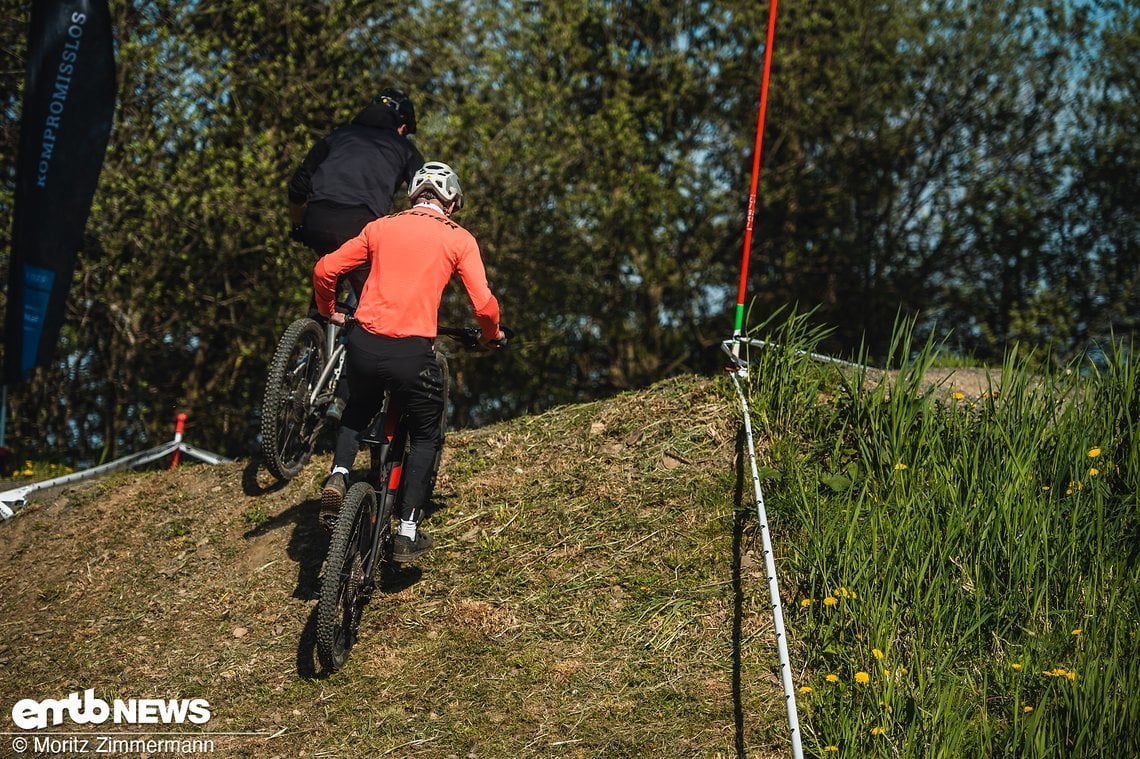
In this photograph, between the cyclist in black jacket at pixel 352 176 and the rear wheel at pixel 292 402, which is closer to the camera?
the rear wheel at pixel 292 402

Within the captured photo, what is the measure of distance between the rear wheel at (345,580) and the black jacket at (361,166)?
2.31 m

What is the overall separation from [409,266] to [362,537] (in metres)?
1.44

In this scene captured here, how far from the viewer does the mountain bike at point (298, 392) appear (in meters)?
7.30

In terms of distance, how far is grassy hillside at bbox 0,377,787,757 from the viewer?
220 inches

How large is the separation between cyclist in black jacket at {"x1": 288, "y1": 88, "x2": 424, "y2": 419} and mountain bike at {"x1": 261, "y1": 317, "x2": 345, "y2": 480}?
0.42 metres

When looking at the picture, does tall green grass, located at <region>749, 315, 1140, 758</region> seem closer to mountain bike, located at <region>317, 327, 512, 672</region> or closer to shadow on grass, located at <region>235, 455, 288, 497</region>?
mountain bike, located at <region>317, 327, 512, 672</region>

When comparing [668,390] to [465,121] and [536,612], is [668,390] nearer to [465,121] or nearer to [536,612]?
[536,612]

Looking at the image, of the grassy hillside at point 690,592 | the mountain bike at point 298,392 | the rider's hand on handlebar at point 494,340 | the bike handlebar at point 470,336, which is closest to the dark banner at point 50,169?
the grassy hillside at point 690,592

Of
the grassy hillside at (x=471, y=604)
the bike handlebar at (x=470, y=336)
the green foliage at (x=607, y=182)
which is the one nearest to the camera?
the grassy hillside at (x=471, y=604)

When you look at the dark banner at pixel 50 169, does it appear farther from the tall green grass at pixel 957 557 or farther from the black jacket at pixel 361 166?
the tall green grass at pixel 957 557

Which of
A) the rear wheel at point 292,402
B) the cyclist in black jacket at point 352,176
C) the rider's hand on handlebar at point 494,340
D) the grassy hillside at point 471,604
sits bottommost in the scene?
the grassy hillside at point 471,604

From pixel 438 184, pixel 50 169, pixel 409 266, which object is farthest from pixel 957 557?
pixel 50 169

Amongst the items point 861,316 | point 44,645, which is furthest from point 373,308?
point 861,316

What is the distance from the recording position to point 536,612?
21.1 ft
